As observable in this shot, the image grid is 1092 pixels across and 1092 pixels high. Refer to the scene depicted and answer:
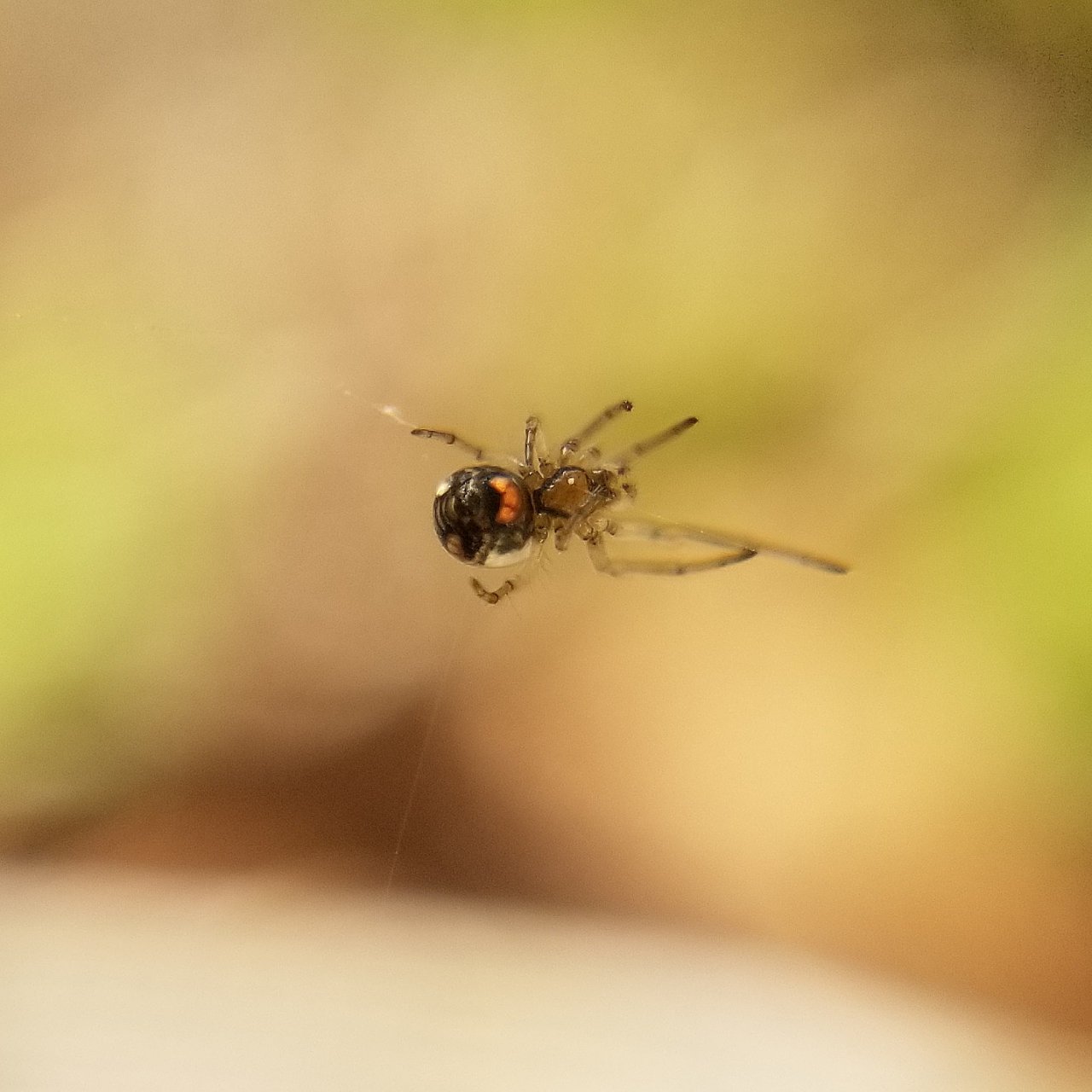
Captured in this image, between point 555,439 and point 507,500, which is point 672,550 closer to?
point 555,439

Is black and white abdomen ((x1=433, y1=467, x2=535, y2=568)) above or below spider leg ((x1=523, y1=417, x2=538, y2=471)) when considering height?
below

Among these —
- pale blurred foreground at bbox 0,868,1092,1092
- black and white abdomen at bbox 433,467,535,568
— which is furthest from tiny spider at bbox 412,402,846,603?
pale blurred foreground at bbox 0,868,1092,1092

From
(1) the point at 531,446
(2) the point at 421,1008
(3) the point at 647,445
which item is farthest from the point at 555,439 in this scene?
(2) the point at 421,1008

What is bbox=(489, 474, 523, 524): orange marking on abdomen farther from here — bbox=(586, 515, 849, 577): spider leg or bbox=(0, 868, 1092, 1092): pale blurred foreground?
bbox=(0, 868, 1092, 1092): pale blurred foreground

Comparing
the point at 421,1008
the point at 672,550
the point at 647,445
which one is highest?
the point at 672,550

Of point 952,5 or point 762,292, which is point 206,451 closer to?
point 762,292

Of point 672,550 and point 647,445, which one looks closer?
point 647,445

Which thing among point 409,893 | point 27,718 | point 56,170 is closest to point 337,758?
point 409,893

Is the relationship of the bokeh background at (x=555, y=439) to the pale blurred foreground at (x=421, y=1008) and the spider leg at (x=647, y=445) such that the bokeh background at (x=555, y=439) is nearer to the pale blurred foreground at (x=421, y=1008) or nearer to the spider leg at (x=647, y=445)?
the pale blurred foreground at (x=421, y=1008)
